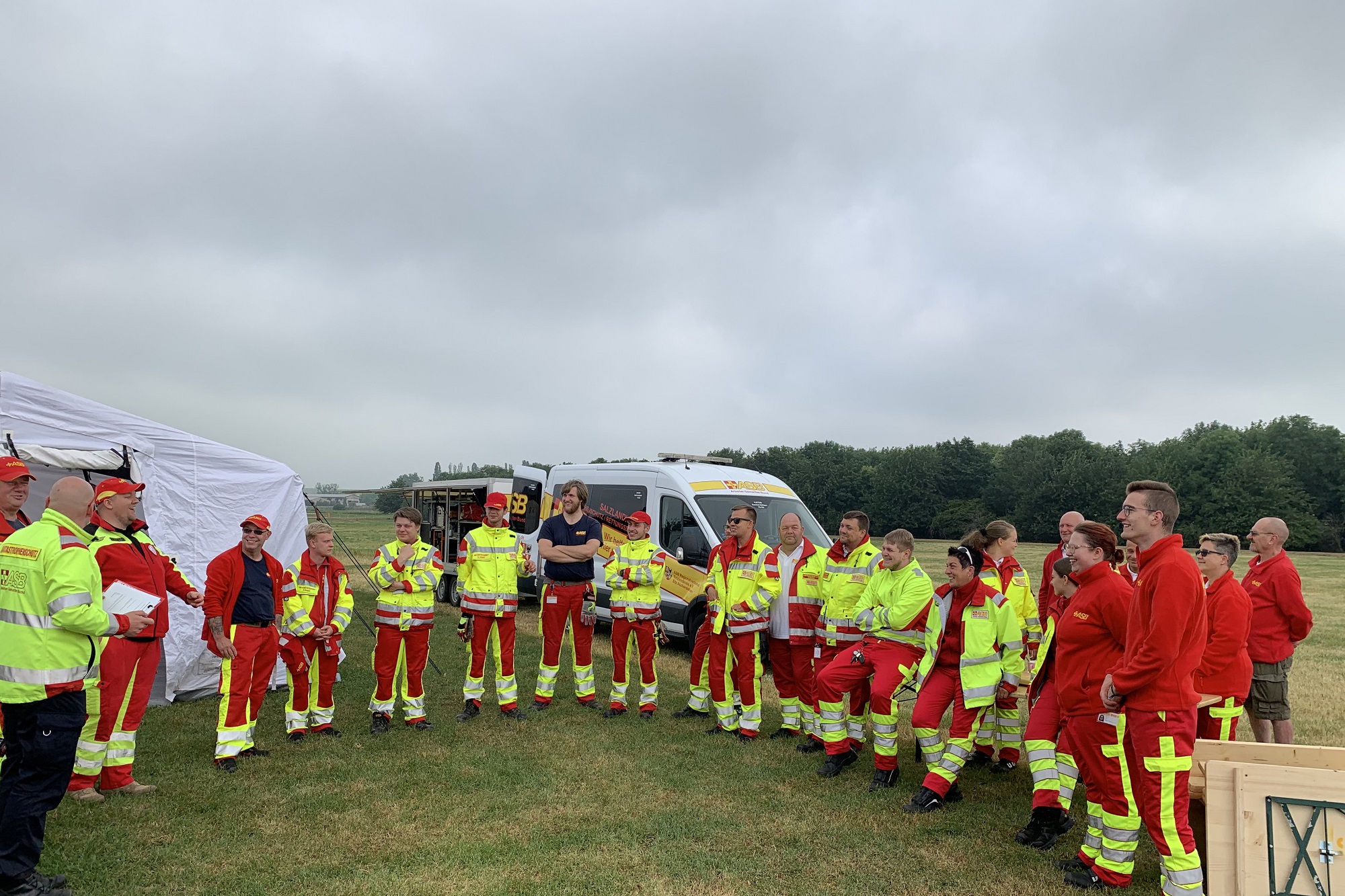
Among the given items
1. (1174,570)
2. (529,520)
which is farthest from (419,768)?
(529,520)

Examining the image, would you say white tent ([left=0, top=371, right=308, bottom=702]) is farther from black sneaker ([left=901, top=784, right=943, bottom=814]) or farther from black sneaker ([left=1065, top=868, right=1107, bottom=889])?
black sneaker ([left=1065, top=868, right=1107, bottom=889])

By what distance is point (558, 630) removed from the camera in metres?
7.49

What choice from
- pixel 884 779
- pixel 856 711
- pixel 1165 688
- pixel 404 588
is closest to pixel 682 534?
pixel 404 588

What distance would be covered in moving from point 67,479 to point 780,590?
520cm

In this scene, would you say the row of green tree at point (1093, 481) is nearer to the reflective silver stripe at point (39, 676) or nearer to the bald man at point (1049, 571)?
the bald man at point (1049, 571)

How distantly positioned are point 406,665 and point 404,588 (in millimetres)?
774

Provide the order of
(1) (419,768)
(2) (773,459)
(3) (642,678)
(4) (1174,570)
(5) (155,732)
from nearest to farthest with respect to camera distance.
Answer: (4) (1174,570) < (1) (419,768) < (5) (155,732) < (3) (642,678) < (2) (773,459)

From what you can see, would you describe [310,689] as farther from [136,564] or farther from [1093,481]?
[1093,481]

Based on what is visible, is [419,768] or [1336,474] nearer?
[419,768]

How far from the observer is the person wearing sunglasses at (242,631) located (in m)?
5.67

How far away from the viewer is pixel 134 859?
4121 millimetres

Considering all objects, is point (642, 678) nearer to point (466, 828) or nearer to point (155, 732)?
point (466, 828)

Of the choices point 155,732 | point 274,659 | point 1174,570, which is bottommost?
point 155,732

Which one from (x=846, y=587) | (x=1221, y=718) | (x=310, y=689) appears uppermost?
(x=846, y=587)
